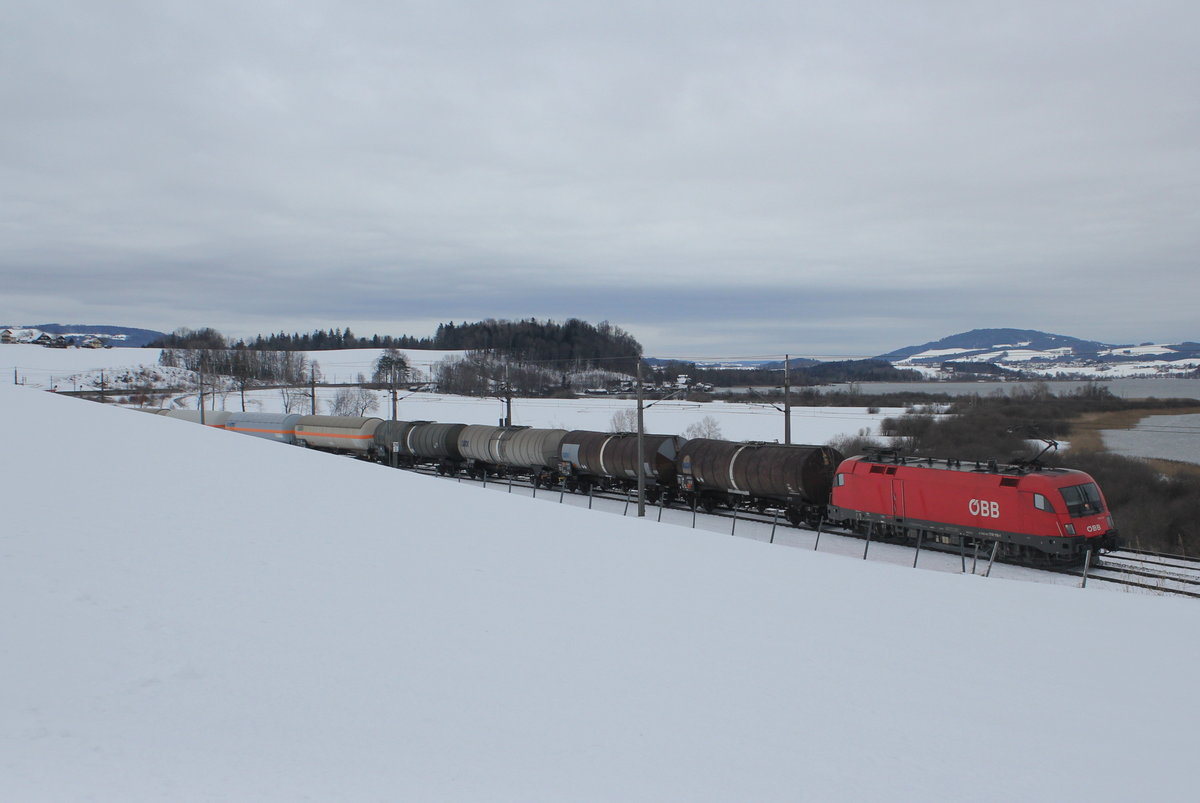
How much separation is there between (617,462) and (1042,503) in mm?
17404

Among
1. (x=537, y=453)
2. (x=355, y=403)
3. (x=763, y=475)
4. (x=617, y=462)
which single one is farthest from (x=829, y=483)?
(x=355, y=403)

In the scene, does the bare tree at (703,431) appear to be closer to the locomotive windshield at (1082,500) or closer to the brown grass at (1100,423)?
the brown grass at (1100,423)

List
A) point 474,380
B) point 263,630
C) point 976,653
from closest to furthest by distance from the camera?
1. point 263,630
2. point 976,653
3. point 474,380

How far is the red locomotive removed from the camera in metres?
20.7

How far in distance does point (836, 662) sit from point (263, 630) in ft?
24.4

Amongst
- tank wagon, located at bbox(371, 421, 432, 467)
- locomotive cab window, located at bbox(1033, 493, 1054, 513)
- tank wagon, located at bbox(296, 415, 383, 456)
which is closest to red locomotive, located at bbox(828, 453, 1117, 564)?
locomotive cab window, located at bbox(1033, 493, 1054, 513)

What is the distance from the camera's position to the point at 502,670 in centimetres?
834

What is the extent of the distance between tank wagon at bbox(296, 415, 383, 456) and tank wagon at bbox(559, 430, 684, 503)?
1875 cm

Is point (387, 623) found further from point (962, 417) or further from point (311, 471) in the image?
point (962, 417)

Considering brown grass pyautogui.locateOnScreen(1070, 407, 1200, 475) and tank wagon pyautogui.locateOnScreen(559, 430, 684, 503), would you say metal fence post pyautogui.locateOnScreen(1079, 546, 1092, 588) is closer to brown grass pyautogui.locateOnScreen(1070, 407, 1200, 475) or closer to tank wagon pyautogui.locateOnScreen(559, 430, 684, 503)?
tank wagon pyautogui.locateOnScreen(559, 430, 684, 503)

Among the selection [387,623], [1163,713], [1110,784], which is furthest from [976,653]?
[387,623]

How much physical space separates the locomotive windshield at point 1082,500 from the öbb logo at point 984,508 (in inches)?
72.7

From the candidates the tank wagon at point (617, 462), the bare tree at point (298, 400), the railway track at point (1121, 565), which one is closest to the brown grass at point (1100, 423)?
the railway track at point (1121, 565)

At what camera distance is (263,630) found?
8234 mm
